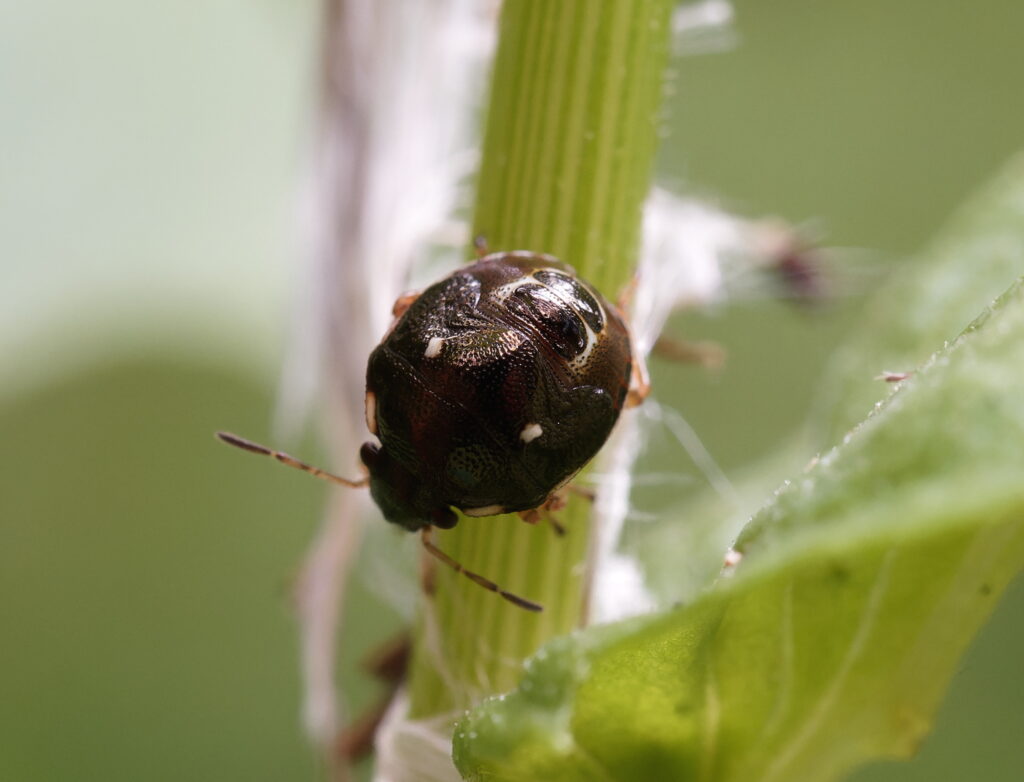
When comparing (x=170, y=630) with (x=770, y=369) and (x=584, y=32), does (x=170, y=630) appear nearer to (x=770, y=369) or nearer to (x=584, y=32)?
(x=770, y=369)

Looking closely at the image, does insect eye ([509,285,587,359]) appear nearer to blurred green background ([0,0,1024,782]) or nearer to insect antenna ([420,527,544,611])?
insect antenna ([420,527,544,611])

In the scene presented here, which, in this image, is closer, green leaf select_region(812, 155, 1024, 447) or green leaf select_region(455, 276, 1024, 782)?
green leaf select_region(455, 276, 1024, 782)

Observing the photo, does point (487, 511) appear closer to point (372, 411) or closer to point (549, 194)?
point (372, 411)

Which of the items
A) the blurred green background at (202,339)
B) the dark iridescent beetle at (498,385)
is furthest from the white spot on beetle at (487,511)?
the blurred green background at (202,339)

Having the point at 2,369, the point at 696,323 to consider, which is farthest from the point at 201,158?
the point at 696,323

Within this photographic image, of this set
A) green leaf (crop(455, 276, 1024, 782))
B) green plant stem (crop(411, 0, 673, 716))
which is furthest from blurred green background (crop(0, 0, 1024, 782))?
green leaf (crop(455, 276, 1024, 782))

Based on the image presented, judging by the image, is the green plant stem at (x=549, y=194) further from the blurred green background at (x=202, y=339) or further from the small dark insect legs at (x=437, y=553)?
the blurred green background at (x=202, y=339)
